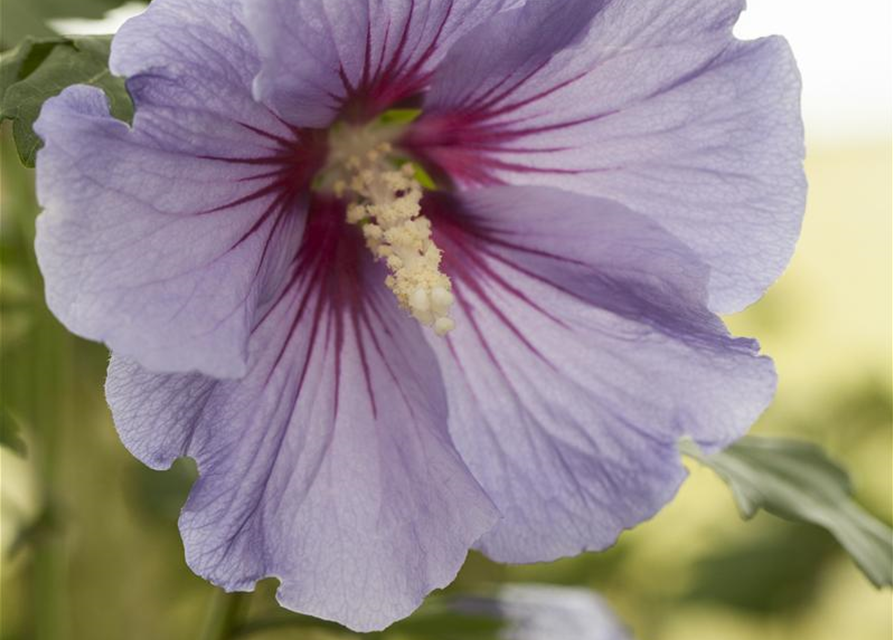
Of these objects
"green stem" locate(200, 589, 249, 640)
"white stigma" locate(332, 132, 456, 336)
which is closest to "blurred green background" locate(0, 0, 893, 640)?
"green stem" locate(200, 589, 249, 640)

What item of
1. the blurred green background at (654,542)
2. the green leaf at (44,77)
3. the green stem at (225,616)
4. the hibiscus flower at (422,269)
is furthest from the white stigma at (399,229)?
the blurred green background at (654,542)

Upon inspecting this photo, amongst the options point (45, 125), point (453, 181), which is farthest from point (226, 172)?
point (453, 181)

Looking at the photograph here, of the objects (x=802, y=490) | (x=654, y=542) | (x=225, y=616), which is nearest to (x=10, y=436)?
(x=225, y=616)

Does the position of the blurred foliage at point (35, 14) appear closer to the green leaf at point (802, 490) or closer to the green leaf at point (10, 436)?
the green leaf at point (10, 436)

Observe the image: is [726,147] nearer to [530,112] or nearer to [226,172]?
[530,112]

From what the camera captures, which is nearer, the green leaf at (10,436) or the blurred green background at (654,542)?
the green leaf at (10,436)
